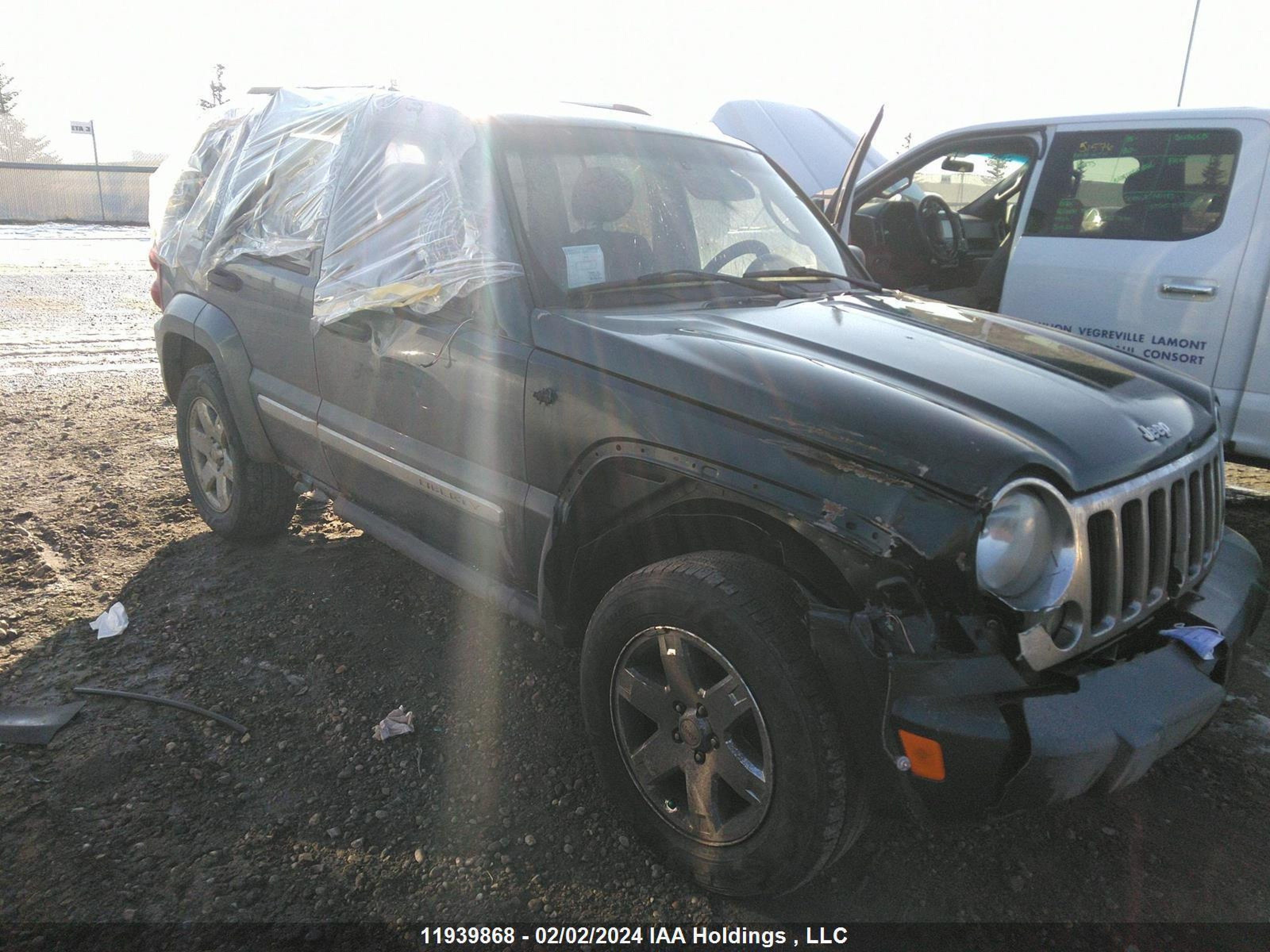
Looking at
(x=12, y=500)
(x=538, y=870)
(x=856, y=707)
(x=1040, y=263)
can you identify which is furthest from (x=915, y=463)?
(x=12, y=500)

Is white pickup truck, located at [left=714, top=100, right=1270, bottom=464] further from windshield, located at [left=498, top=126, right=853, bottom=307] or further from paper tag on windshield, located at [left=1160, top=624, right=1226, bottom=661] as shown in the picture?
paper tag on windshield, located at [left=1160, top=624, right=1226, bottom=661]

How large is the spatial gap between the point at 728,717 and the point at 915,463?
75 centimetres

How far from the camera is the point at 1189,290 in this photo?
4480 millimetres

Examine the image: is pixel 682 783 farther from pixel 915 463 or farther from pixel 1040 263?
pixel 1040 263

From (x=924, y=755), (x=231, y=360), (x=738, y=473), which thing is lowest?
(x=924, y=755)

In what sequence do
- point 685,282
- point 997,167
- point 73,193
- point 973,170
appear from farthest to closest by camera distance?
point 73,193
point 973,170
point 997,167
point 685,282

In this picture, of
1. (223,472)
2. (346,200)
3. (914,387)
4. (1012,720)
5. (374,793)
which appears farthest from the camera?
(223,472)

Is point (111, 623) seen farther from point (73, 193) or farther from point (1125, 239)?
point (73, 193)

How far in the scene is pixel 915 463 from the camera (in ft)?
6.53

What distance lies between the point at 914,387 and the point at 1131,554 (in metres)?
0.63

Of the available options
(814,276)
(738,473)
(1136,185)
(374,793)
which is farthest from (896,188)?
(374,793)

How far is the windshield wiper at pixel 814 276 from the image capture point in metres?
3.33

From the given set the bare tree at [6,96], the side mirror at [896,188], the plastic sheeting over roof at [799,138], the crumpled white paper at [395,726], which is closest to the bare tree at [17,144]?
the bare tree at [6,96]

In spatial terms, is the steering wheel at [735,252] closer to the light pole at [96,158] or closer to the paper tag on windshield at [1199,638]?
the paper tag on windshield at [1199,638]
